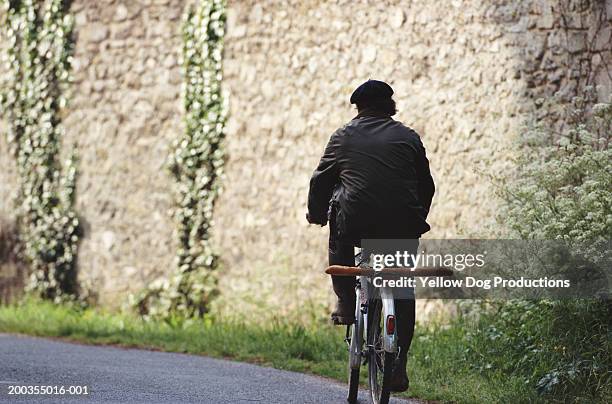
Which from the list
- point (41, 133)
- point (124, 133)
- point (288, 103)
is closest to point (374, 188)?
point (288, 103)

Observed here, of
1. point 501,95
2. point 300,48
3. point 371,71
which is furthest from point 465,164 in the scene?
point 300,48

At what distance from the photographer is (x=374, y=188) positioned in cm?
566

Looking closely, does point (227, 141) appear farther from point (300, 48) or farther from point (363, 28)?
point (363, 28)

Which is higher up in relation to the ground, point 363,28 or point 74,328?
point 363,28

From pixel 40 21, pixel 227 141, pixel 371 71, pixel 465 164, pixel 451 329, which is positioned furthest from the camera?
pixel 40 21

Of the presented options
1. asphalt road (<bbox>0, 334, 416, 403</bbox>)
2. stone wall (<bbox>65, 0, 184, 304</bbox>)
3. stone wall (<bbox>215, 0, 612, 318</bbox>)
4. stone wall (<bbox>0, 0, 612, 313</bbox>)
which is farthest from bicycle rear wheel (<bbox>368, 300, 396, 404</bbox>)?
stone wall (<bbox>65, 0, 184, 304</bbox>)

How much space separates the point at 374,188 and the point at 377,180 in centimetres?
5

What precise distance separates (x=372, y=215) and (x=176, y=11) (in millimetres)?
7232

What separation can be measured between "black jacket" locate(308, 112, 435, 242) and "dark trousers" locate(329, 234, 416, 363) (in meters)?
0.10

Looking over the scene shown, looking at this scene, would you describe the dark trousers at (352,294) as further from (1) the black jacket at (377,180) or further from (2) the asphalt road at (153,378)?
(2) the asphalt road at (153,378)

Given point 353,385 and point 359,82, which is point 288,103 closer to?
point 359,82

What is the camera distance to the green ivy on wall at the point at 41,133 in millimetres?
13336

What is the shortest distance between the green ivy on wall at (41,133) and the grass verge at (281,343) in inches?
26.5

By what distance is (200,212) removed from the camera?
39.5 ft
